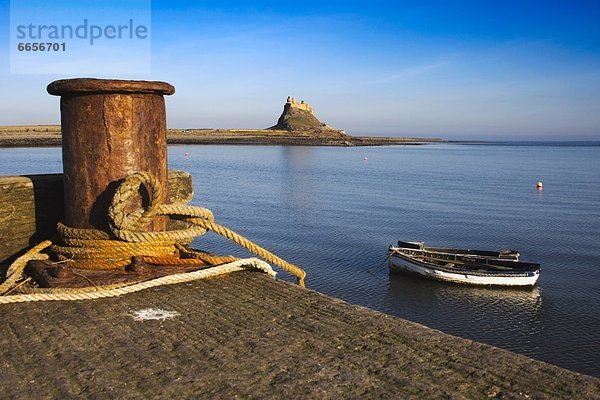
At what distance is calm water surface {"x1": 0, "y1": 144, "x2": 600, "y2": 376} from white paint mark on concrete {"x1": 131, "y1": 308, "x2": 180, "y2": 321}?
38.2 ft

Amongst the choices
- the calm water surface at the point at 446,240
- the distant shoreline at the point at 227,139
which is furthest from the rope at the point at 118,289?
the distant shoreline at the point at 227,139

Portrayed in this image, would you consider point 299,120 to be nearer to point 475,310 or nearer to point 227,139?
point 227,139

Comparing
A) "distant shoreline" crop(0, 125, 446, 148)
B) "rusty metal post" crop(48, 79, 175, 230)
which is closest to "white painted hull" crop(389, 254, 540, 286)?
"rusty metal post" crop(48, 79, 175, 230)

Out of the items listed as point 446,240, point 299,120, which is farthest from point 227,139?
point 446,240

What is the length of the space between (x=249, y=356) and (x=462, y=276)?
16.1 metres

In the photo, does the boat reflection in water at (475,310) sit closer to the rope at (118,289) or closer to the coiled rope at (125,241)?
the rope at (118,289)

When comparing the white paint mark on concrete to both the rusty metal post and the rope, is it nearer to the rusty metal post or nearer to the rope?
the rope

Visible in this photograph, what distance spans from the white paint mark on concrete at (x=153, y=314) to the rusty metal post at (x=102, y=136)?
87 cm

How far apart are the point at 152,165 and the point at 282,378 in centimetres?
192

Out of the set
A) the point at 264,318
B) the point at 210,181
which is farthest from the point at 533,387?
the point at 210,181

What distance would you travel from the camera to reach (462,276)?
1700cm

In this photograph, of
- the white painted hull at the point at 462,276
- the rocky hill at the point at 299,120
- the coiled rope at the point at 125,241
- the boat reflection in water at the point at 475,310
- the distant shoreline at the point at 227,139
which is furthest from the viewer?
the rocky hill at the point at 299,120

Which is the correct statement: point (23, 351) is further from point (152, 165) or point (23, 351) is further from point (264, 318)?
point (152, 165)

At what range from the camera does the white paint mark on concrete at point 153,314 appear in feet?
8.37
